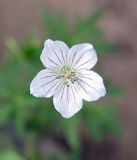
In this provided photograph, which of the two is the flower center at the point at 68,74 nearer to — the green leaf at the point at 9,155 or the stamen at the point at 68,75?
the stamen at the point at 68,75

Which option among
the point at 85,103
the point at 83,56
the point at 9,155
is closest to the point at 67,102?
the point at 83,56

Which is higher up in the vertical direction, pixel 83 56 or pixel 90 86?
pixel 83 56

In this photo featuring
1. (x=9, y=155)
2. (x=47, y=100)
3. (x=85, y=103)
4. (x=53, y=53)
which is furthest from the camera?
(x=9, y=155)

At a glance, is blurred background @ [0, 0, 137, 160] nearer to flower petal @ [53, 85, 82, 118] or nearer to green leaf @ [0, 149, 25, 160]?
green leaf @ [0, 149, 25, 160]

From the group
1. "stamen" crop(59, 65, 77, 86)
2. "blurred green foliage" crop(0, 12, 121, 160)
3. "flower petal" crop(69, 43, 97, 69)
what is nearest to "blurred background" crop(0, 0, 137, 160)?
"blurred green foliage" crop(0, 12, 121, 160)

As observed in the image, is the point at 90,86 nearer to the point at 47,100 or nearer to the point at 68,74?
the point at 68,74

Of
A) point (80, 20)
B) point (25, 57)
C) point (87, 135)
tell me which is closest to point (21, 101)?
point (25, 57)

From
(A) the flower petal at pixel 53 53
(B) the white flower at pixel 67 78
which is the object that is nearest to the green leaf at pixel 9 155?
(B) the white flower at pixel 67 78
